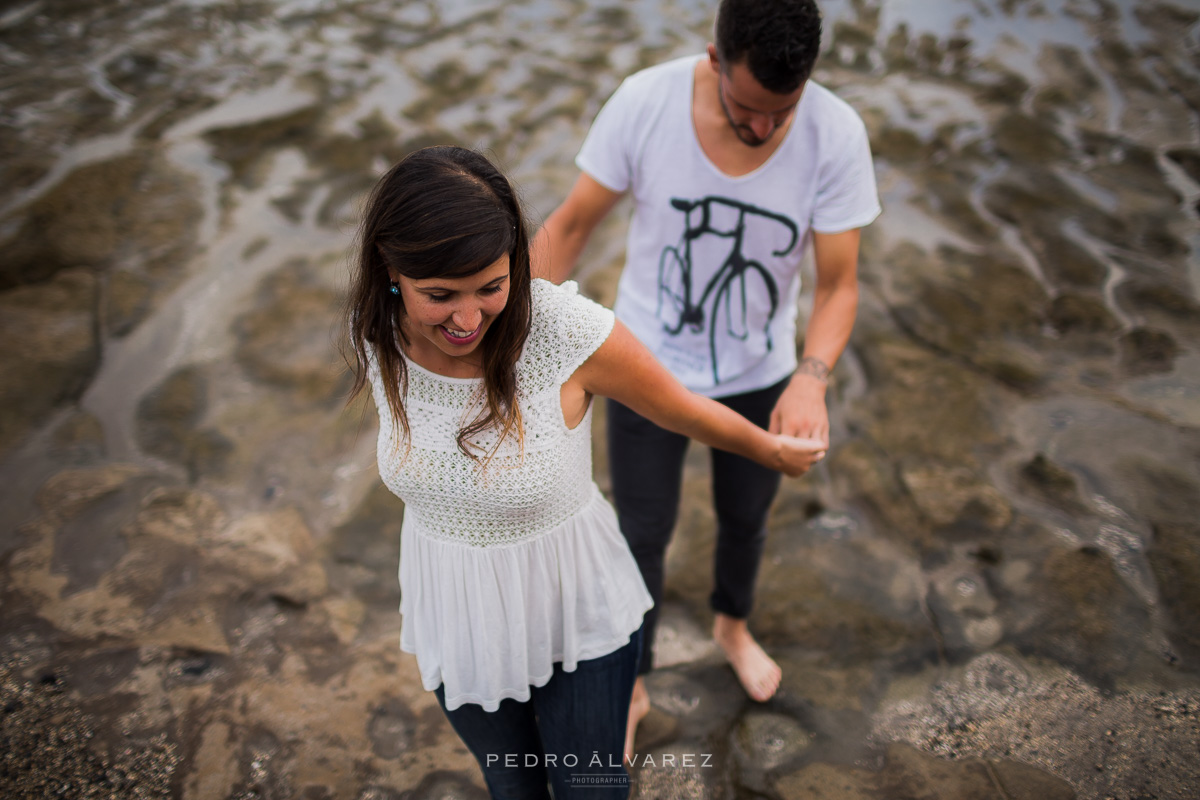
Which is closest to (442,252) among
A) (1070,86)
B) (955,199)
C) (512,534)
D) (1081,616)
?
(512,534)

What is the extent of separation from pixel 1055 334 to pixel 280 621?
363cm

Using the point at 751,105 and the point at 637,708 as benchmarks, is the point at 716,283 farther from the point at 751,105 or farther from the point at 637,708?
the point at 637,708

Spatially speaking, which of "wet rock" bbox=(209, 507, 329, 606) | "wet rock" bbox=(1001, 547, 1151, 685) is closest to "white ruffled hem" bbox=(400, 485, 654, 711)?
"wet rock" bbox=(209, 507, 329, 606)

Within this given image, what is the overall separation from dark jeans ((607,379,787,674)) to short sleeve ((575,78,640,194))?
0.62 meters

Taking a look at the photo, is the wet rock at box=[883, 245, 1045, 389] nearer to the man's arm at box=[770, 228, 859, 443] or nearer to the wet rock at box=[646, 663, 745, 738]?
the man's arm at box=[770, 228, 859, 443]

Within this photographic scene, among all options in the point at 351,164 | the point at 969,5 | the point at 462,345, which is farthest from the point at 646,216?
the point at 969,5

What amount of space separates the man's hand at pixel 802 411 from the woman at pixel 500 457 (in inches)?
10.8

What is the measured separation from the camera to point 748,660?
2.69m

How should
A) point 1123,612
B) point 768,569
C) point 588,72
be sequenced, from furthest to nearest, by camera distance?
point 588,72
point 768,569
point 1123,612

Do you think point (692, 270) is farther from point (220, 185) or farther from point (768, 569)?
point (220, 185)

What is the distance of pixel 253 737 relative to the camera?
8.17 feet

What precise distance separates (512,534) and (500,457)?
0.18m

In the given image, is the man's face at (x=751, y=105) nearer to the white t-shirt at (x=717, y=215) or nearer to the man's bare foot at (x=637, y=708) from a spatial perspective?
the white t-shirt at (x=717, y=215)

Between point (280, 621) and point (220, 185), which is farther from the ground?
point (220, 185)
